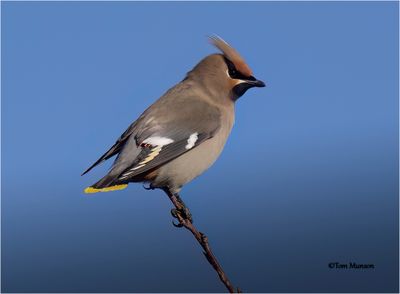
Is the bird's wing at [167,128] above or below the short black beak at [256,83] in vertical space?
above

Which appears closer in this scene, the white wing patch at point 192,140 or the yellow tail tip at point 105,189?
the yellow tail tip at point 105,189

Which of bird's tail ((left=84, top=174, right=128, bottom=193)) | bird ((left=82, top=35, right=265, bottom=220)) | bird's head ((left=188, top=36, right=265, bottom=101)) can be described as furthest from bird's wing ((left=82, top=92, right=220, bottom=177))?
bird's head ((left=188, top=36, right=265, bottom=101))

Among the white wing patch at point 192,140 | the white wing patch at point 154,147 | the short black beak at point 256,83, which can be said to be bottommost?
the white wing patch at point 192,140

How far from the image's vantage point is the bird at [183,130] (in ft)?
15.9

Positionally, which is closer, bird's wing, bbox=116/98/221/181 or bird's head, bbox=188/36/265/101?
bird's wing, bbox=116/98/221/181

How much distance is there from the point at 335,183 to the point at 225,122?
42.2 metres

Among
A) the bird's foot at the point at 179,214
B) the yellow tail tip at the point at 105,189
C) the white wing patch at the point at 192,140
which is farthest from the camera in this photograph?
the white wing patch at the point at 192,140

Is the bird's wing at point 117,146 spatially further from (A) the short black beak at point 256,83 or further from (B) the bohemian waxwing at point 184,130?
(A) the short black beak at point 256,83

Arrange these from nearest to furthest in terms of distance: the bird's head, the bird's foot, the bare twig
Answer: the bare twig
the bird's foot
the bird's head

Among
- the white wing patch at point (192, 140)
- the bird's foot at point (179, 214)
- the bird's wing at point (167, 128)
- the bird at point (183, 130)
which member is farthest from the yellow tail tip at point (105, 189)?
the white wing patch at point (192, 140)

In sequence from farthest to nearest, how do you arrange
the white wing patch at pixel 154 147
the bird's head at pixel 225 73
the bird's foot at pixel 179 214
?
the bird's head at pixel 225 73 → the white wing patch at pixel 154 147 → the bird's foot at pixel 179 214

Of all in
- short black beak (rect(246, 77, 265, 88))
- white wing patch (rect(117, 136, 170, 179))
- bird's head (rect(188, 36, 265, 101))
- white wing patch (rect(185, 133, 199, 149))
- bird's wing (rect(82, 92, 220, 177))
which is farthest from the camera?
bird's head (rect(188, 36, 265, 101))

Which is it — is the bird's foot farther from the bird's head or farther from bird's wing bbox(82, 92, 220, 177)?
the bird's head

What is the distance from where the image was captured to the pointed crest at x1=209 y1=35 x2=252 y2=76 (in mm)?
5480
